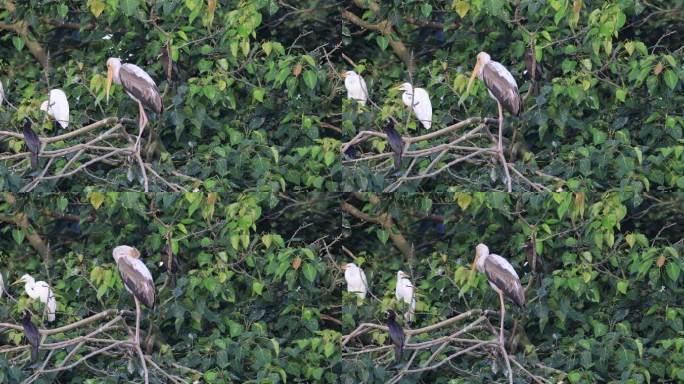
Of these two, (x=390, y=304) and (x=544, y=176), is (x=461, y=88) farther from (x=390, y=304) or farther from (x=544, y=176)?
(x=390, y=304)

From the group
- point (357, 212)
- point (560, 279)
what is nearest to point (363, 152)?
point (357, 212)

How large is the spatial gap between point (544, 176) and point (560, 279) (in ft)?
1.55

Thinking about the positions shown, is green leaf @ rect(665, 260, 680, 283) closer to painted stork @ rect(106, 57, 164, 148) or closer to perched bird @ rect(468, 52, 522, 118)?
perched bird @ rect(468, 52, 522, 118)

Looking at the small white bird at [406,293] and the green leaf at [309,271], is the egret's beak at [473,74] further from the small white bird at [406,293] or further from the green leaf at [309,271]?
the green leaf at [309,271]

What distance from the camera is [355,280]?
5969mm

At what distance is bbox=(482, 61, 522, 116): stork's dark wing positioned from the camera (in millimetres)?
5953

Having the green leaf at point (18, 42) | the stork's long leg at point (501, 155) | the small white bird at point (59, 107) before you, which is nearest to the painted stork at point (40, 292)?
the small white bird at point (59, 107)

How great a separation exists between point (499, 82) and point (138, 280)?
1.80 meters

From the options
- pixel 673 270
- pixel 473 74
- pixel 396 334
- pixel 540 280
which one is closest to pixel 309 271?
pixel 396 334

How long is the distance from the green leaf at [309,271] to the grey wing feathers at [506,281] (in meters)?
0.77

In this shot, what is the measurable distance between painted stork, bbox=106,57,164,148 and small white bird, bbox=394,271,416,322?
1.31m

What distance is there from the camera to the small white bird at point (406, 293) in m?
5.98

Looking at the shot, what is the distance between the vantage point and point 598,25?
20.3 feet

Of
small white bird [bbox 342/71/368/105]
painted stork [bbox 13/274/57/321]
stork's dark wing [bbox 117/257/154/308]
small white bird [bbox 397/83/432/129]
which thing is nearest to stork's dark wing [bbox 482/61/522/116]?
small white bird [bbox 397/83/432/129]
